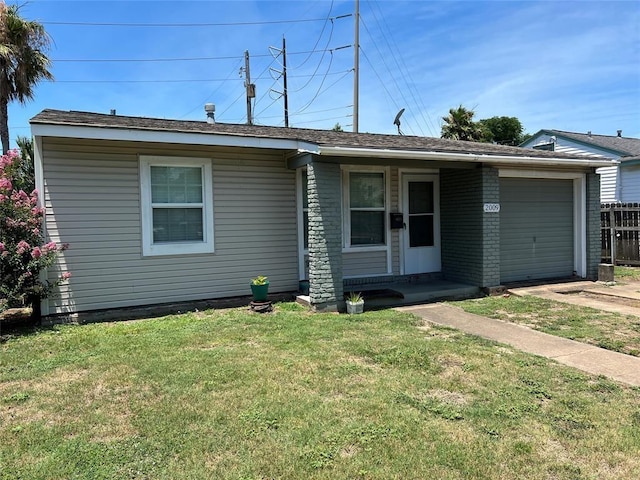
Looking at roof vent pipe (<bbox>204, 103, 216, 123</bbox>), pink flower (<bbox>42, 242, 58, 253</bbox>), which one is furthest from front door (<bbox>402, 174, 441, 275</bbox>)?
pink flower (<bbox>42, 242, 58, 253</bbox>)

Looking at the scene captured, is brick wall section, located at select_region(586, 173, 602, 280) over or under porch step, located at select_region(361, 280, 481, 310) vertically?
over

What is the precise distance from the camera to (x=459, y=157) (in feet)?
26.8

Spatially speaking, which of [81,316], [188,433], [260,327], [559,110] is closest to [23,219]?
[81,316]

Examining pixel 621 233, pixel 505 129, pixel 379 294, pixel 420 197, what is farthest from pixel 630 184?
pixel 505 129

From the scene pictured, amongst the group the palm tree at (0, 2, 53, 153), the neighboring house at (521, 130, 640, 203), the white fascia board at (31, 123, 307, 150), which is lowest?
the white fascia board at (31, 123, 307, 150)

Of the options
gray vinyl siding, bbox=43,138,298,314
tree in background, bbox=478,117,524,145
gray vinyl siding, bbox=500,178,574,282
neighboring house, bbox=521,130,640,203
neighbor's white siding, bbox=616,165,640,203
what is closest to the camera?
gray vinyl siding, bbox=43,138,298,314

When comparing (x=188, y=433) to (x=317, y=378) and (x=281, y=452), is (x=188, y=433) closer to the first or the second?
(x=281, y=452)

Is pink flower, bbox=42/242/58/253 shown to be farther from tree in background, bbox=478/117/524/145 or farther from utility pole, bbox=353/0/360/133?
tree in background, bbox=478/117/524/145

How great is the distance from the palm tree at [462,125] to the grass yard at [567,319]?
19311 mm

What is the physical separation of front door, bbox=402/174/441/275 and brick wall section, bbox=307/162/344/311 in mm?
2402

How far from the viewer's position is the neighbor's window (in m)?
8.77

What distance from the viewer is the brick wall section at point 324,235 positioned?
286 inches

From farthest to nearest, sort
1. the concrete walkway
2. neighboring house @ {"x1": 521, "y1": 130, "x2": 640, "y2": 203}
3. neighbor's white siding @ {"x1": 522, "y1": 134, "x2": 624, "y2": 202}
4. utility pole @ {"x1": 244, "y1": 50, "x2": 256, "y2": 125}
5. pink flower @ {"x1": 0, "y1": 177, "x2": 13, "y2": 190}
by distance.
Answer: utility pole @ {"x1": 244, "y1": 50, "x2": 256, "y2": 125}
neighbor's white siding @ {"x1": 522, "y1": 134, "x2": 624, "y2": 202}
neighboring house @ {"x1": 521, "y1": 130, "x2": 640, "y2": 203}
pink flower @ {"x1": 0, "y1": 177, "x2": 13, "y2": 190}
the concrete walkway

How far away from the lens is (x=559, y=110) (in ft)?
86.9
